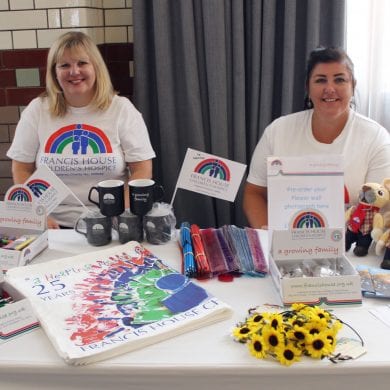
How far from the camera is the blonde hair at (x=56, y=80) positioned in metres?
2.03

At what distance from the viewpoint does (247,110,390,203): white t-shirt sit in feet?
5.84

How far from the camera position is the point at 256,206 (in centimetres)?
193

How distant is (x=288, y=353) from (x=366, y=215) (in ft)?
1.99

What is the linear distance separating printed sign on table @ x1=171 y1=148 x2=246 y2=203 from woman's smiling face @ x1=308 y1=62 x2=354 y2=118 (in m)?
0.61

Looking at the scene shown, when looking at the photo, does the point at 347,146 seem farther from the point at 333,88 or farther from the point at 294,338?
the point at 294,338

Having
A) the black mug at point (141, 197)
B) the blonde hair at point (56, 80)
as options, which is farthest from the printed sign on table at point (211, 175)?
the blonde hair at point (56, 80)

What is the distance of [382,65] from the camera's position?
2297mm

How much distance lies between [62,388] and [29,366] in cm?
8

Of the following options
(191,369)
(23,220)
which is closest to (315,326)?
(191,369)

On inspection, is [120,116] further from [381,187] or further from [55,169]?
[381,187]

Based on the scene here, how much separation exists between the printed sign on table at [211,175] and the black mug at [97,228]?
0.80 feet

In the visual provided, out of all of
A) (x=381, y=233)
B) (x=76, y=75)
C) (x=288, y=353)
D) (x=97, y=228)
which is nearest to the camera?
(x=288, y=353)

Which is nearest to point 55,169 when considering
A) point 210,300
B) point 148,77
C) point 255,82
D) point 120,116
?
point 120,116

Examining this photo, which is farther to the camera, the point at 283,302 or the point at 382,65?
the point at 382,65
